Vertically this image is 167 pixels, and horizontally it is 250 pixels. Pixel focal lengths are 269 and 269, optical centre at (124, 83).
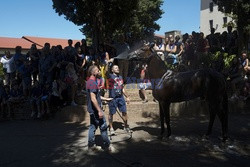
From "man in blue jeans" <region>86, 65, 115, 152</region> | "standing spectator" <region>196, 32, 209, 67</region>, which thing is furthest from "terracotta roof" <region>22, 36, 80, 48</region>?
"man in blue jeans" <region>86, 65, 115, 152</region>

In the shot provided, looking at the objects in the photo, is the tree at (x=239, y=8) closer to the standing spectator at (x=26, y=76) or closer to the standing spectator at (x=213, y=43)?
the standing spectator at (x=213, y=43)

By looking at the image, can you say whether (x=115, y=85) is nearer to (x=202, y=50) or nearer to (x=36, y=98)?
(x=36, y=98)

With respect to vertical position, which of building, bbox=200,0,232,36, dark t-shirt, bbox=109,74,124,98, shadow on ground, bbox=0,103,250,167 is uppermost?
building, bbox=200,0,232,36

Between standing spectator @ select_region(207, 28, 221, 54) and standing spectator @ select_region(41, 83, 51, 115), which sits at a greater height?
standing spectator @ select_region(207, 28, 221, 54)

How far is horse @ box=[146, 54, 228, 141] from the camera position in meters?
6.85

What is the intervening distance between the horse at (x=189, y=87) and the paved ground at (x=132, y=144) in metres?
0.59

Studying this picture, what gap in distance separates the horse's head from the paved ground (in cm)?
166

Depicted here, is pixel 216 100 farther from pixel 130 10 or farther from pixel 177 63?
pixel 130 10

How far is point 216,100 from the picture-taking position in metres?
6.85

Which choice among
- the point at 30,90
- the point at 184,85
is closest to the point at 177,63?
the point at 184,85

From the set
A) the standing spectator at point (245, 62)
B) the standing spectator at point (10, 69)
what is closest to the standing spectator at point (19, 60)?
the standing spectator at point (10, 69)

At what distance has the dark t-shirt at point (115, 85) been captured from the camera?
6871mm

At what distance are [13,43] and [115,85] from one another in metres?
45.0

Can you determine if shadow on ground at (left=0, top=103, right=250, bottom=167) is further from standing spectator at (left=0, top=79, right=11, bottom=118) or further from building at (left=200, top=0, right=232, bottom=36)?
building at (left=200, top=0, right=232, bottom=36)
